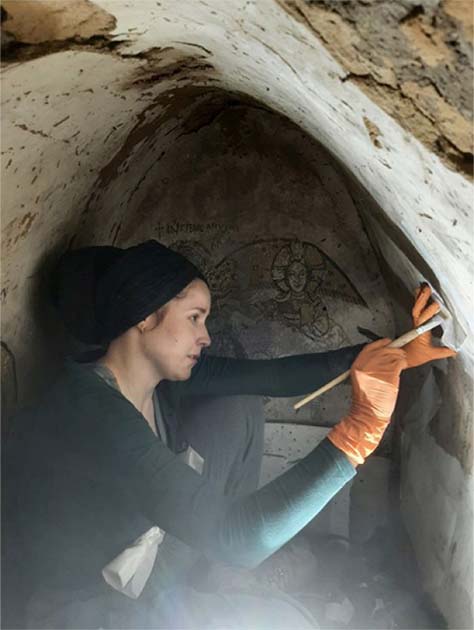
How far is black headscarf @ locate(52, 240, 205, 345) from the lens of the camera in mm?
1668

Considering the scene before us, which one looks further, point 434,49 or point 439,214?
point 439,214

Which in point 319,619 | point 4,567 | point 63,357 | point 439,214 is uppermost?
point 439,214

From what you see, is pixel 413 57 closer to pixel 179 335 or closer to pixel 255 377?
pixel 179 335

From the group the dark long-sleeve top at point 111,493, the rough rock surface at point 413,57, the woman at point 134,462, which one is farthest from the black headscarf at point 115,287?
the rough rock surface at point 413,57

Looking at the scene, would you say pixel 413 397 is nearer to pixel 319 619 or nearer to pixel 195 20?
pixel 319 619

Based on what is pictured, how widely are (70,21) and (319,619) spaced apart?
5.34ft

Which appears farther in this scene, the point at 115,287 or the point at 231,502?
the point at 115,287

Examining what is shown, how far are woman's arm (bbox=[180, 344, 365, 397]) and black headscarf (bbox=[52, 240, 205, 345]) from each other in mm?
382

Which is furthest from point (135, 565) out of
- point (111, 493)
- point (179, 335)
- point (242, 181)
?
point (242, 181)

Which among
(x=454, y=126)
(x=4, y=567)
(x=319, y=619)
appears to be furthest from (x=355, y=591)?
(x=454, y=126)

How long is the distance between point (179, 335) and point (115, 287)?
18cm

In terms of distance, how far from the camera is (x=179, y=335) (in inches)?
67.3

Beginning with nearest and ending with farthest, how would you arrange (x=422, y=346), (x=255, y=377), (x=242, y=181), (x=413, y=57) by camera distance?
(x=413, y=57)
(x=422, y=346)
(x=255, y=377)
(x=242, y=181)

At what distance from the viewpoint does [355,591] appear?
2.16m
